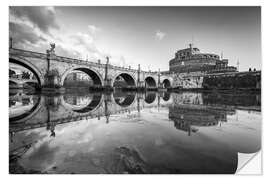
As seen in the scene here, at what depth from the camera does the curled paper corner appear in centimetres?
187

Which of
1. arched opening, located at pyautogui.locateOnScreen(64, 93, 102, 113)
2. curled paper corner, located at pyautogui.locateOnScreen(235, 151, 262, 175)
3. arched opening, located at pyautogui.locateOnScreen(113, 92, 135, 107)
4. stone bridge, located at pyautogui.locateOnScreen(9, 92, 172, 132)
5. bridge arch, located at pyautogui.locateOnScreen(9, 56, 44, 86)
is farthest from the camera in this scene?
bridge arch, located at pyautogui.locateOnScreen(9, 56, 44, 86)

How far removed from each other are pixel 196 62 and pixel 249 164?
2398 inches

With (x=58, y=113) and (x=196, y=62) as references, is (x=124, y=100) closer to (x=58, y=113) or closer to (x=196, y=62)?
(x=58, y=113)

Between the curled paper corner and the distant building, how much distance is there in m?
48.9

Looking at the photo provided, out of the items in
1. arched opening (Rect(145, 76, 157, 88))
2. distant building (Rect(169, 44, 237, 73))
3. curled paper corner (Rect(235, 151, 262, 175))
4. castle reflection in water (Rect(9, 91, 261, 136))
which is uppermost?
distant building (Rect(169, 44, 237, 73))

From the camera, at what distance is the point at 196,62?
56875 millimetres

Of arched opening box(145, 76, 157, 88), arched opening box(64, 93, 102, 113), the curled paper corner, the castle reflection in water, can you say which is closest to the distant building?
arched opening box(145, 76, 157, 88)

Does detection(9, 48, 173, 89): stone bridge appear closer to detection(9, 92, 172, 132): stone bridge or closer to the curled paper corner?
detection(9, 92, 172, 132): stone bridge

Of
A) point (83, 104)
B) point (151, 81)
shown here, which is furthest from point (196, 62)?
point (83, 104)
